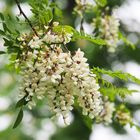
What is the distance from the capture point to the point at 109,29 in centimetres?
365

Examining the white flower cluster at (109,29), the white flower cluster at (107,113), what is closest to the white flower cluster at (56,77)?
the white flower cluster at (107,113)

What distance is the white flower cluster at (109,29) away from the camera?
3641mm

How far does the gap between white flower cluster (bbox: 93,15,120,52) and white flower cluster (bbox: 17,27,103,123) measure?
1.33 meters

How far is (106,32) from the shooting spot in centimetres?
364

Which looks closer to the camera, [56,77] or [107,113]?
[56,77]

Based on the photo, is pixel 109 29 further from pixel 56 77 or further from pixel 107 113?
pixel 56 77

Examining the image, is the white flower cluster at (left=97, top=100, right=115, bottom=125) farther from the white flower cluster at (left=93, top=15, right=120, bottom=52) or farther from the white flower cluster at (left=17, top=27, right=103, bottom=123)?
the white flower cluster at (left=17, top=27, right=103, bottom=123)

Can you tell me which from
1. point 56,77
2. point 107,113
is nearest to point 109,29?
point 107,113

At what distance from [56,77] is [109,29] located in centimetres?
148

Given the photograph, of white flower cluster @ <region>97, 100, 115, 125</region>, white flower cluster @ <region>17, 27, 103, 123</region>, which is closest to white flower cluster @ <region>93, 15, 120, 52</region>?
white flower cluster @ <region>97, 100, 115, 125</region>

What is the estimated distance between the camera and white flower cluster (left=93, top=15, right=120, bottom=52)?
364 cm

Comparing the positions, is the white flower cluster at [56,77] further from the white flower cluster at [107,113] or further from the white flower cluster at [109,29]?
the white flower cluster at [109,29]

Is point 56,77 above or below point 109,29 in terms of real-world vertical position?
below

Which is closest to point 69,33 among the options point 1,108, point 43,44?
point 43,44
